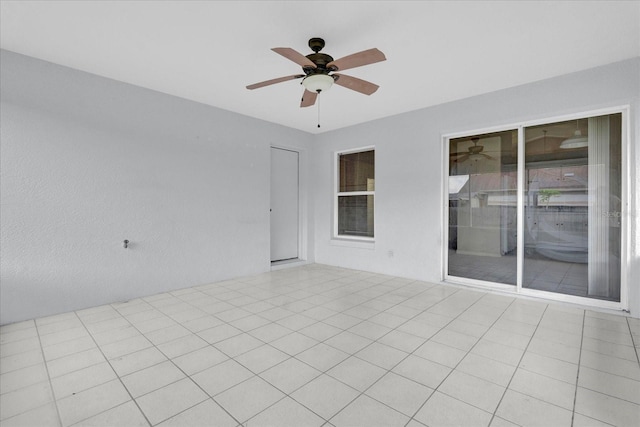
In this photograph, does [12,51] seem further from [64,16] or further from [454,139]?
[454,139]

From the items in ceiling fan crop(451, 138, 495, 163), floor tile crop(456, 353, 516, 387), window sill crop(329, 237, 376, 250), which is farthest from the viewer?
window sill crop(329, 237, 376, 250)

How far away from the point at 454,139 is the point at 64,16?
4630 millimetres

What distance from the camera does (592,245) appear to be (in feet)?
11.4

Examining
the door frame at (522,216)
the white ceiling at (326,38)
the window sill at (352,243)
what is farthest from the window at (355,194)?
the white ceiling at (326,38)

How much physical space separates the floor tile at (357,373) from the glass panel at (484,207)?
2852 mm

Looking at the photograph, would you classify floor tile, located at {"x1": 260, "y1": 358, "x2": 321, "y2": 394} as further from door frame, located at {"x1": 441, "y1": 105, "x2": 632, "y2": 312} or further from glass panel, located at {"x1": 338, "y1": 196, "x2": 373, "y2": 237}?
glass panel, located at {"x1": 338, "y1": 196, "x2": 373, "y2": 237}

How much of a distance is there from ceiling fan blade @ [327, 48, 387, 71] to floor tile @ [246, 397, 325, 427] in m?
2.45

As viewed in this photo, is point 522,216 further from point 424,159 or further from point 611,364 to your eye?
point 611,364

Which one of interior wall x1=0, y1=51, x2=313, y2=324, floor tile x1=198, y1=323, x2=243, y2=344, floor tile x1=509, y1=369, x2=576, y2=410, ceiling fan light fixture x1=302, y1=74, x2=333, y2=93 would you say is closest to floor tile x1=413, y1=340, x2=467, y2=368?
floor tile x1=509, y1=369, x2=576, y2=410

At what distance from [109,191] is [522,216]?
→ 514 cm

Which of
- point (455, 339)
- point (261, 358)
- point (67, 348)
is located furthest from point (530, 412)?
point (67, 348)

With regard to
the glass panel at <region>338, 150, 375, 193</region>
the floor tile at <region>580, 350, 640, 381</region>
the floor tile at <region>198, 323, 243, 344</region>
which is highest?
the glass panel at <region>338, 150, 375, 193</region>

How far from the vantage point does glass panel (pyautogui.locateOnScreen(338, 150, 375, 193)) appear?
5.60m

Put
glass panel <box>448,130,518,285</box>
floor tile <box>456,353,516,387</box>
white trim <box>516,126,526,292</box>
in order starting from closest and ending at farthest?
floor tile <box>456,353,516,387</box>, white trim <box>516,126,526,292</box>, glass panel <box>448,130,518,285</box>
